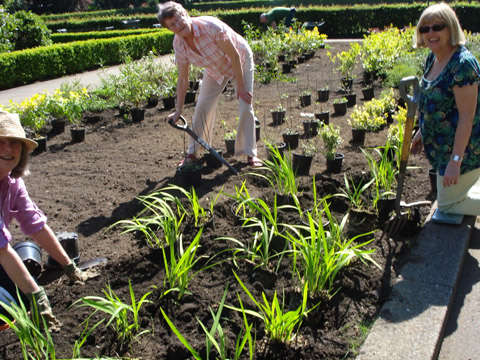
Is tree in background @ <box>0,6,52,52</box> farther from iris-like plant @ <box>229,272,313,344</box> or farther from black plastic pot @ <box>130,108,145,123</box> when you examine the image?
iris-like plant @ <box>229,272,313,344</box>

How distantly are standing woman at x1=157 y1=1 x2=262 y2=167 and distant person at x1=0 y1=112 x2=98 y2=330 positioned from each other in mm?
1854

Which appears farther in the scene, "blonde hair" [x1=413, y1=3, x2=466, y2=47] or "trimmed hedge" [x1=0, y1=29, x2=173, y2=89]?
"trimmed hedge" [x1=0, y1=29, x2=173, y2=89]

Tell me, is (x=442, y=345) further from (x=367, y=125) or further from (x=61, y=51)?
(x=61, y=51)

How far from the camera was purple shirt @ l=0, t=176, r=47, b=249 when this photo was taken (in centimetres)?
258

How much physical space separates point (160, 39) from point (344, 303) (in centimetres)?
1513

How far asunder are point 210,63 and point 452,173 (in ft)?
7.91

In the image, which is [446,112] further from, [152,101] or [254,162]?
[152,101]

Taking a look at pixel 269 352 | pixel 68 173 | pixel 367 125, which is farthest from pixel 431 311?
pixel 68 173

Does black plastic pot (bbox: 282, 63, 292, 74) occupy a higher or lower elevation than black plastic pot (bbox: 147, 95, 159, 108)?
higher

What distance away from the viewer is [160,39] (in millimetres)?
16406

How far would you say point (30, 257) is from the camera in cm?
306

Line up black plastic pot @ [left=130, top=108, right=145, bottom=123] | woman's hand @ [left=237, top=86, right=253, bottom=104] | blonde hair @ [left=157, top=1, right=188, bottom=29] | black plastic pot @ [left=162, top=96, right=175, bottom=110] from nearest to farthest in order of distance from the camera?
blonde hair @ [left=157, top=1, right=188, bottom=29], woman's hand @ [left=237, top=86, right=253, bottom=104], black plastic pot @ [left=130, top=108, right=145, bottom=123], black plastic pot @ [left=162, top=96, right=175, bottom=110]

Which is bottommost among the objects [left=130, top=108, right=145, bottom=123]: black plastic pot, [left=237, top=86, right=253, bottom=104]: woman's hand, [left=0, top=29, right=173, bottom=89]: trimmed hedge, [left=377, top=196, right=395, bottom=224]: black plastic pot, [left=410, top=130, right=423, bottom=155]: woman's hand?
[left=0, top=29, right=173, bottom=89]: trimmed hedge

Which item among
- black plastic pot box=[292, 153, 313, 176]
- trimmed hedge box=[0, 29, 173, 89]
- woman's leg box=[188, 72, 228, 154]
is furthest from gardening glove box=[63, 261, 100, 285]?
trimmed hedge box=[0, 29, 173, 89]
